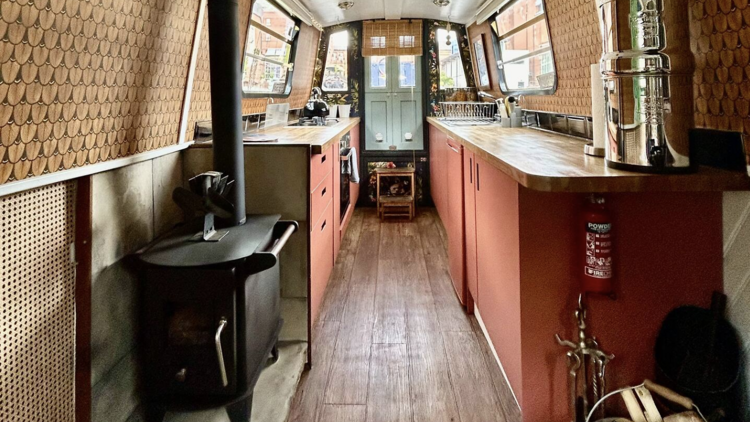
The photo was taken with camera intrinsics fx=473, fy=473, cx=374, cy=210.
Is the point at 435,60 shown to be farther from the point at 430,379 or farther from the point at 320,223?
the point at 430,379

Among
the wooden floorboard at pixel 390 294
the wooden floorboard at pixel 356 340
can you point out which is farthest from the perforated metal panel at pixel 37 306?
the wooden floorboard at pixel 390 294

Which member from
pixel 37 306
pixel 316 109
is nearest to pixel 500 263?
pixel 37 306

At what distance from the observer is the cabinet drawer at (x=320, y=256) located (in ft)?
7.82

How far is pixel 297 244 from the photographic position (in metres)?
2.21

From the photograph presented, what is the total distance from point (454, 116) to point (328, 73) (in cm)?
174

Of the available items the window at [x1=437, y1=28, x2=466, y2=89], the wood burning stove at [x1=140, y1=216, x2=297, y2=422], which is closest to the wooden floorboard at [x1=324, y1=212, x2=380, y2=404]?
the wood burning stove at [x1=140, y1=216, x2=297, y2=422]

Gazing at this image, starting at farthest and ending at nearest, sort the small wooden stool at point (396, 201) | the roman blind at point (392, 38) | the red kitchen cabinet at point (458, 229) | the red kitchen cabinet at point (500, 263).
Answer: the roman blind at point (392, 38)
the small wooden stool at point (396, 201)
the red kitchen cabinet at point (458, 229)
the red kitchen cabinet at point (500, 263)

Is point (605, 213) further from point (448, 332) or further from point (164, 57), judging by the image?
point (164, 57)

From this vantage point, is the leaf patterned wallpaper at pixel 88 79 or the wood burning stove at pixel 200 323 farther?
the wood burning stove at pixel 200 323

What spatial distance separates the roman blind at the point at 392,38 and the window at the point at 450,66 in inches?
12.1

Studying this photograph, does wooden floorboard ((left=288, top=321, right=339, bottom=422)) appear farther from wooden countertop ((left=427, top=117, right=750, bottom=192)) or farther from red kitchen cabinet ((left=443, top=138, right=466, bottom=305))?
wooden countertop ((left=427, top=117, right=750, bottom=192))

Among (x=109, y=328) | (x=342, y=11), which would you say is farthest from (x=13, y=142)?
(x=342, y=11)

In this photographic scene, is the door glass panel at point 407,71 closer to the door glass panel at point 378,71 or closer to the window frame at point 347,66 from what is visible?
the door glass panel at point 378,71

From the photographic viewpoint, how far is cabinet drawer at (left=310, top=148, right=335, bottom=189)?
2.40 m
